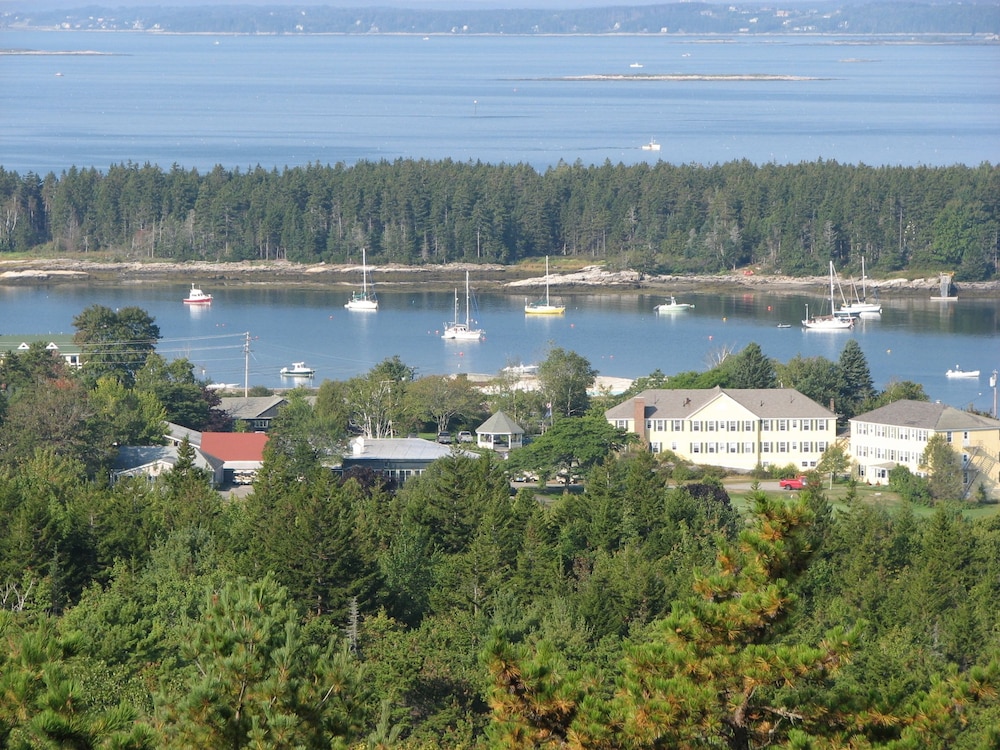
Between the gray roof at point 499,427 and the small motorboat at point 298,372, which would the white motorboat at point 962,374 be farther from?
the gray roof at point 499,427

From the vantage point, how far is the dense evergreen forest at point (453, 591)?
295 inches

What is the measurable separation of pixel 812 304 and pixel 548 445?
3083 cm

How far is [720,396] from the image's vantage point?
31.0m

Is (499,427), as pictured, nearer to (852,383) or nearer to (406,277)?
(852,383)

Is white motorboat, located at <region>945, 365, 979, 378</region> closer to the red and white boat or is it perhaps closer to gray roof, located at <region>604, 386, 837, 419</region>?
gray roof, located at <region>604, 386, 837, 419</region>

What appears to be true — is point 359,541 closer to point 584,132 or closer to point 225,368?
point 225,368

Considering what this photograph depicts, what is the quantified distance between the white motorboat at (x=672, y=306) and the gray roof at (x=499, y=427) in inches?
983

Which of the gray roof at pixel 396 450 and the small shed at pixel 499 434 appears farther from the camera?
the small shed at pixel 499 434

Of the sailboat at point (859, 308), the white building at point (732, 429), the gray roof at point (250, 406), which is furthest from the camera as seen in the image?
the sailboat at point (859, 308)

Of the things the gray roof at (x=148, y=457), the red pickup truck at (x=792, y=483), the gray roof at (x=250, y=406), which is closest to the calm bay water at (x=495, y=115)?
the gray roof at (x=250, y=406)

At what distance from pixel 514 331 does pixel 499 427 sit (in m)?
21.0

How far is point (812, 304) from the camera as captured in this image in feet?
189

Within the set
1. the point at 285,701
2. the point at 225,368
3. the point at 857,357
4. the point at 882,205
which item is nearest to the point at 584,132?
the point at 882,205

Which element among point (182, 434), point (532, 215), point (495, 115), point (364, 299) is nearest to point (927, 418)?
point (182, 434)
